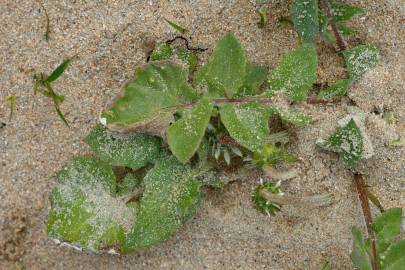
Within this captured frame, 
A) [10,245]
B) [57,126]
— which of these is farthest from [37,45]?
[10,245]

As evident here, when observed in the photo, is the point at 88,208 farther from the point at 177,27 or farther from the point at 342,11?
the point at 342,11

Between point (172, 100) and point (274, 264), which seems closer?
point (172, 100)

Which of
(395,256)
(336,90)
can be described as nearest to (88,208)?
(336,90)

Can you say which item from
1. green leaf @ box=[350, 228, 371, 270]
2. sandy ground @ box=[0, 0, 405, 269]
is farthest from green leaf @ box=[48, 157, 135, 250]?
green leaf @ box=[350, 228, 371, 270]

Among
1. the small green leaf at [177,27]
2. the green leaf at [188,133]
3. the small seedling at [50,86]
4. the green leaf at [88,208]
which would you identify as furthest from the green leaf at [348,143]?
the small seedling at [50,86]

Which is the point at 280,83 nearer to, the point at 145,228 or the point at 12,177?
the point at 145,228

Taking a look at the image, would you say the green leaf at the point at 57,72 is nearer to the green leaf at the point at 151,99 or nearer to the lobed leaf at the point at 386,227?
the green leaf at the point at 151,99
